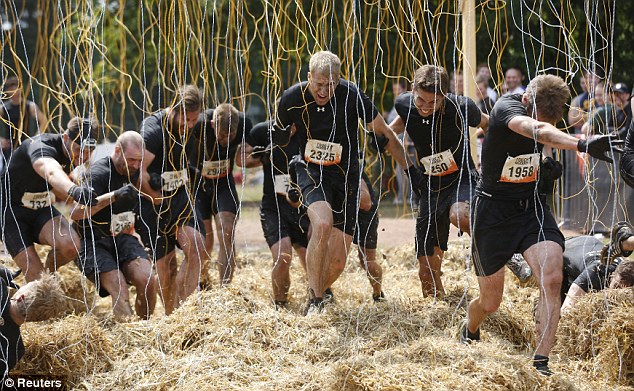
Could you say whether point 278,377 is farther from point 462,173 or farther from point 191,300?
point 462,173

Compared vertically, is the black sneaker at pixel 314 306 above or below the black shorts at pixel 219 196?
below

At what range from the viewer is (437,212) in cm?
659

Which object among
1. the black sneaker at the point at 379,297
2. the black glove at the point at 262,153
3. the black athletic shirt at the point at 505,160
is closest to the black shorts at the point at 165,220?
the black glove at the point at 262,153

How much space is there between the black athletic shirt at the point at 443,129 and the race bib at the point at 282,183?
1.18 m

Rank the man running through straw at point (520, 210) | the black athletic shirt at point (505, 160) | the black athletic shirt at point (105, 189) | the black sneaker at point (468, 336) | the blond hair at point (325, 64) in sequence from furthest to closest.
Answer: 1. the black athletic shirt at point (105, 189)
2. the blond hair at point (325, 64)
3. the black sneaker at point (468, 336)
4. the black athletic shirt at point (505, 160)
5. the man running through straw at point (520, 210)

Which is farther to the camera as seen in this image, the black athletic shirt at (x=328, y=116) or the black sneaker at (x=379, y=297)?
the black sneaker at (x=379, y=297)

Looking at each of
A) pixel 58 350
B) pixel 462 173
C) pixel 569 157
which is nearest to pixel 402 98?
pixel 462 173

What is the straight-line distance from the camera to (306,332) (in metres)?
5.74

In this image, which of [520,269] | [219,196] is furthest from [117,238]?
[520,269]

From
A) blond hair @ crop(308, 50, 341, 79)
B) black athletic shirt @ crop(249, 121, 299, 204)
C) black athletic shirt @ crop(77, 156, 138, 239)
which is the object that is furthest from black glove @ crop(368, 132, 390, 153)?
black athletic shirt @ crop(77, 156, 138, 239)

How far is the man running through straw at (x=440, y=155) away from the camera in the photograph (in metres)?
6.26

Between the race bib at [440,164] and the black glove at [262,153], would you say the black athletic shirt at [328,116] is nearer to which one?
the race bib at [440,164]

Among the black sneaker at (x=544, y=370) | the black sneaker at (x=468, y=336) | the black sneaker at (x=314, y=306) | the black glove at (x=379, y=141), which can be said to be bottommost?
the black sneaker at (x=314, y=306)

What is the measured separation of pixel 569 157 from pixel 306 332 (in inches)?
240
